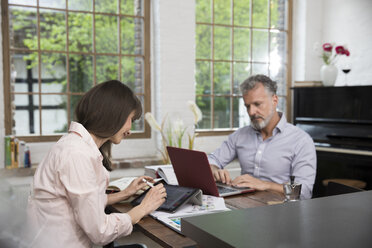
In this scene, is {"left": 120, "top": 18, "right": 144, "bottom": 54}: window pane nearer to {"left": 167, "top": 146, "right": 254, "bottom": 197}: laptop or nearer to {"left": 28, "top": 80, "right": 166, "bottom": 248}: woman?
{"left": 167, "top": 146, "right": 254, "bottom": 197}: laptop

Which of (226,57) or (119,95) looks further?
(226,57)

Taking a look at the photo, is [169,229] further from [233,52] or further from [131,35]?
[233,52]

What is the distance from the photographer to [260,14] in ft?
16.9

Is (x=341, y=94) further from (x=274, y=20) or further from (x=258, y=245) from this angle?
(x=258, y=245)

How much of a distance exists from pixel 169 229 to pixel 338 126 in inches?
132

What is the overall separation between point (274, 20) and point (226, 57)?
2.98ft

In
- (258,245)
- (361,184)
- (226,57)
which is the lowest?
(361,184)

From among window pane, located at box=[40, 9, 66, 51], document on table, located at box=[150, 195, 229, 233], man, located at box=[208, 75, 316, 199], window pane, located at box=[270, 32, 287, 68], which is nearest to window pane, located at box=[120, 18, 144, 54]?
window pane, located at box=[40, 9, 66, 51]

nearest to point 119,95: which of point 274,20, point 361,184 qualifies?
point 361,184

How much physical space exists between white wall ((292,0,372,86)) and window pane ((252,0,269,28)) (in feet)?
1.44

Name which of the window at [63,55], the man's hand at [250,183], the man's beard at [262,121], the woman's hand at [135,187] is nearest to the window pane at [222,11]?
the window at [63,55]

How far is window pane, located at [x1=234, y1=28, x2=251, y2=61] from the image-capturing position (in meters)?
5.00

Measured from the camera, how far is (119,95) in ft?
5.35

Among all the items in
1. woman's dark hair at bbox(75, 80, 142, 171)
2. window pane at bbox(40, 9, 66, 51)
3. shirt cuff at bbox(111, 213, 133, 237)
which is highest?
window pane at bbox(40, 9, 66, 51)
